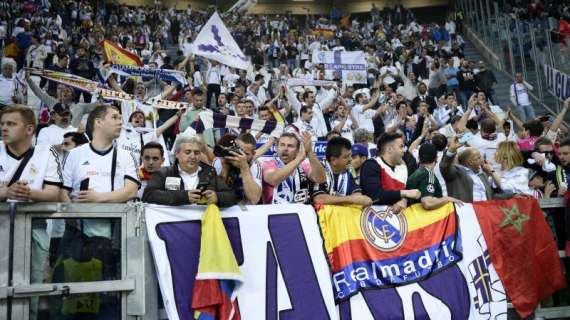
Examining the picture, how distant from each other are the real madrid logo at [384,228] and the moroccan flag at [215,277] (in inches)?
56.0

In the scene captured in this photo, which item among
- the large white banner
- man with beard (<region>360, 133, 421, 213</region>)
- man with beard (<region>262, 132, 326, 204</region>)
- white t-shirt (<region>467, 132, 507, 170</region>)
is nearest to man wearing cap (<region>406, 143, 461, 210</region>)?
man with beard (<region>360, 133, 421, 213</region>)

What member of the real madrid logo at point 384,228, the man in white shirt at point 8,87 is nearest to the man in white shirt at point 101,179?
the real madrid logo at point 384,228

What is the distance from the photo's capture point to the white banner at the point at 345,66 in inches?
711

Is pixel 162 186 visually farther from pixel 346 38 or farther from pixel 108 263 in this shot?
pixel 346 38

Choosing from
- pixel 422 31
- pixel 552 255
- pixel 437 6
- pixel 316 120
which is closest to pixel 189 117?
pixel 316 120

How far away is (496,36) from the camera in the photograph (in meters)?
20.7

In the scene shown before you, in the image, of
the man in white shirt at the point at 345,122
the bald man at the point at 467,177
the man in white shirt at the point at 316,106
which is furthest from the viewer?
the man in white shirt at the point at 316,106

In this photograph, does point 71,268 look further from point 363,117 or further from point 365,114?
point 365,114

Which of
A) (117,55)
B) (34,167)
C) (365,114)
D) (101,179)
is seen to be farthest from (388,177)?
(117,55)

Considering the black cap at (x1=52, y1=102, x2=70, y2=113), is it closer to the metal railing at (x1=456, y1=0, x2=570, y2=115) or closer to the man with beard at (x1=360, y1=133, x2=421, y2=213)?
the man with beard at (x1=360, y1=133, x2=421, y2=213)

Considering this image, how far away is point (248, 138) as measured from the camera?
19.7ft

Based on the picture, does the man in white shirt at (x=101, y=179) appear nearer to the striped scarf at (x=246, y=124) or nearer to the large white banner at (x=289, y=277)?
the large white banner at (x=289, y=277)

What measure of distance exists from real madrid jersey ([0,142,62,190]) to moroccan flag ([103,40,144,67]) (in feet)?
24.6

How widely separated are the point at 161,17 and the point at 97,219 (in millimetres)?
22889
